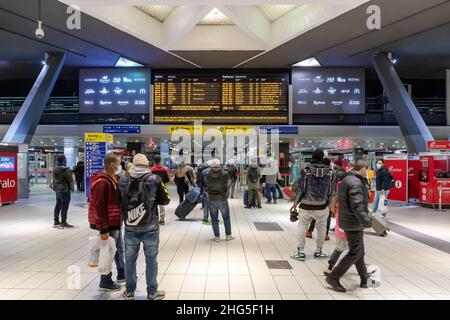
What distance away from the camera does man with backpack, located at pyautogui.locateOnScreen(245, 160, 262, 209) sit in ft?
39.5

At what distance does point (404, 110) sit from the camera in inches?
511

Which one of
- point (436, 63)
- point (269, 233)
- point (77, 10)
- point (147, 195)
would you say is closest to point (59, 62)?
point (77, 10)

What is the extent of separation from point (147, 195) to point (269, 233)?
456cm

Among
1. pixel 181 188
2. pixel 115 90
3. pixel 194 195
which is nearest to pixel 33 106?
pixel 115 90

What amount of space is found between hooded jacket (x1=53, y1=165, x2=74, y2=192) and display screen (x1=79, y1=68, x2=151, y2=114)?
585 centimetres

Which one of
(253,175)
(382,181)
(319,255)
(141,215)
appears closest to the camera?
(141,215)

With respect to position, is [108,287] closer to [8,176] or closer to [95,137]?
[95,137]

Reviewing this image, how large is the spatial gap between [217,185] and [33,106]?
954cm

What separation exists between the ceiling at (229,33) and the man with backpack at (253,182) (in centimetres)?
393

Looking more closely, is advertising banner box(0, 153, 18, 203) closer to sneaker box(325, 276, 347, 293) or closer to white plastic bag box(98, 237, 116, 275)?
white plastic bag box(98, 237, 116, 275)

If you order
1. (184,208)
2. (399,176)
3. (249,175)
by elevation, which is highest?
(249,175)

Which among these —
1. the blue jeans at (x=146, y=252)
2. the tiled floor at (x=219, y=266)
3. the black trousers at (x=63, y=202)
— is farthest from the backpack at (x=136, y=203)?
the black trousers at (x=63, y=202)
